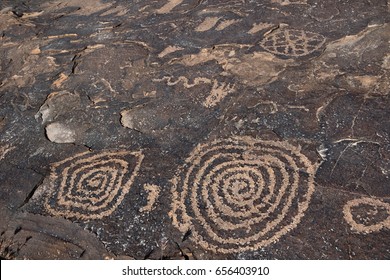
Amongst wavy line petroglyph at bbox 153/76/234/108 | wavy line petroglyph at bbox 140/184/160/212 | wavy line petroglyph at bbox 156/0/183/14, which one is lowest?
wavy line petroglyph at bbox 140/184/160/212

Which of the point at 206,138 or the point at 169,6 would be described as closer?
the point at 206,138

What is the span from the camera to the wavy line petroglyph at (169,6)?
369 cm

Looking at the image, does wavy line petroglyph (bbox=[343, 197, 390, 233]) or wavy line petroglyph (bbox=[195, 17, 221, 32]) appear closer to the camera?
wavy line petroglyph (bbox=[343, 197, 390, 233])

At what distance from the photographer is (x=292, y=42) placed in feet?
9.43

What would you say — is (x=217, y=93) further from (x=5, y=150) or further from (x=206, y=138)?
(x=5, y=150)

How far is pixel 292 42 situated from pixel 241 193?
4.49 ft

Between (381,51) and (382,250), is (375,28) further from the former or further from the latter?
(382,250)

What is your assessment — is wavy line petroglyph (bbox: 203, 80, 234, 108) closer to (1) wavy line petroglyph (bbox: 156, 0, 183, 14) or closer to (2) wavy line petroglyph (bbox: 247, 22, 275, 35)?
(2) wavy line petroglyph (bbox: 247, 22, 275, 35)

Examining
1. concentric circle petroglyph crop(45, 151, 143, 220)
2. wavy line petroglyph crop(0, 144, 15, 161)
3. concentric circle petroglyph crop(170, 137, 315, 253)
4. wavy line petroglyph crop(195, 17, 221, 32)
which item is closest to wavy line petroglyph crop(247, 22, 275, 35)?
wavy line petroglyph crop(195, 17, 221, 32)

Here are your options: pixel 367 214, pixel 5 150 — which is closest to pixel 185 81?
pixel 5 150

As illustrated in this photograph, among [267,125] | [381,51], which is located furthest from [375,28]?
[267,125]

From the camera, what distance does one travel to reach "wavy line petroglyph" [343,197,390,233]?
171cm

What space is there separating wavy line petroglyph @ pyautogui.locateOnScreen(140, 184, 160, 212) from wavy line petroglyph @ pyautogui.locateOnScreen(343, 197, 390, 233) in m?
0.84

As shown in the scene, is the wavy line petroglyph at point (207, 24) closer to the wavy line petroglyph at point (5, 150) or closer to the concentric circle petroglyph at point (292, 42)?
the concentric circle petroglyph at point (292, 42)
